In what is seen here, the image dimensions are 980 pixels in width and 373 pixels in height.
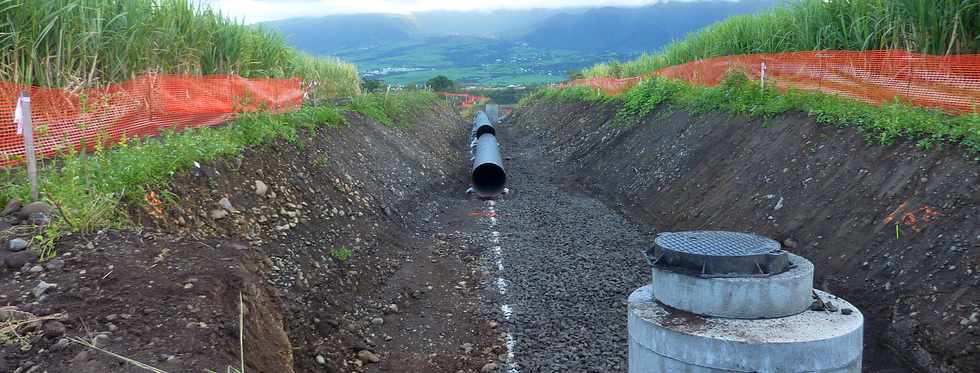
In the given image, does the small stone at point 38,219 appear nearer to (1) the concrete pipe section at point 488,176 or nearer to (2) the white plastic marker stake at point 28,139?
(2) the white plastic marker stake at point 28,139

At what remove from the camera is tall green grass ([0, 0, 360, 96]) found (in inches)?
280

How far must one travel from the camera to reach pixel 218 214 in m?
5.88

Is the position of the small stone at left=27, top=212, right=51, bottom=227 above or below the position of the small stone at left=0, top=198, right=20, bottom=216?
below

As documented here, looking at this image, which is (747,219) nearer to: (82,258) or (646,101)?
(82,258)

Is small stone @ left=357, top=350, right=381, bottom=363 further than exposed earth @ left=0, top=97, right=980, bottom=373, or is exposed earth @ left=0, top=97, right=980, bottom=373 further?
small stone @ left=357, top=350, right=381, bottom=363

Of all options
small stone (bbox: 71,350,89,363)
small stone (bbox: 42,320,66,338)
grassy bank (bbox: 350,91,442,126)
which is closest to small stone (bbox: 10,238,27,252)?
small stone (bbox: 42,320,66,338)

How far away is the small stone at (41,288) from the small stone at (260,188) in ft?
10.2

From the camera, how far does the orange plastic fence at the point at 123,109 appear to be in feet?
21.4

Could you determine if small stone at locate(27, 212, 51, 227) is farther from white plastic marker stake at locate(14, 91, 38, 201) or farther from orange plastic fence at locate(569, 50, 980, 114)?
orange plastic fence at locate(569, 50, 980, 114)

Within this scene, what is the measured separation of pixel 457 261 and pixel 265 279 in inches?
129

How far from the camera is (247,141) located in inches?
306

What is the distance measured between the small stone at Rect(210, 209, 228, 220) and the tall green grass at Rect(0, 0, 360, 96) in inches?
127

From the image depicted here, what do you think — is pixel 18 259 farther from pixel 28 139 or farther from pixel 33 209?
pixel 28 139

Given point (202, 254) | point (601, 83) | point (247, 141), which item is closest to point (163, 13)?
point (247, 141)
